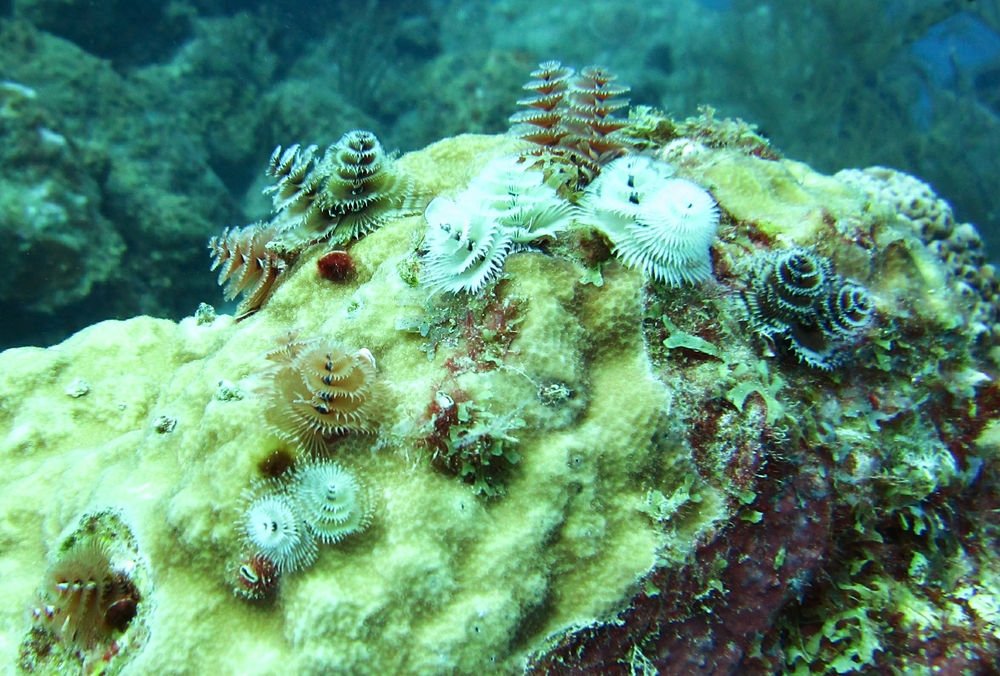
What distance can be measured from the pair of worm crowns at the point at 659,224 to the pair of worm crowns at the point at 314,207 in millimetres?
1157

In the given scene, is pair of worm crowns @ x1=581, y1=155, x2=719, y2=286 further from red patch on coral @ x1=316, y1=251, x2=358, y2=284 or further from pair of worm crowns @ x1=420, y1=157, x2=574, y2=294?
red patch on coral @ x1=316, y1=251, x2=358, y2=284

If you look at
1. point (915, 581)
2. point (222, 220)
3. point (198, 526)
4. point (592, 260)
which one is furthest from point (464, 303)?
point (222, 220)

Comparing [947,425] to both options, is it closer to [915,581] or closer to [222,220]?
[915,581]

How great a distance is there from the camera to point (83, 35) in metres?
12.3

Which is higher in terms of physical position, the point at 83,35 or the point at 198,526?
the point at 83,35

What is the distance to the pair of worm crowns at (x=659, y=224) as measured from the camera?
101 inches

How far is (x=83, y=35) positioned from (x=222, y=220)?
5.74m

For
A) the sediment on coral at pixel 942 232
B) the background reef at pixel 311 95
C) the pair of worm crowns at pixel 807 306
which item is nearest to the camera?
the pair of worm crowns at pixel 807 306

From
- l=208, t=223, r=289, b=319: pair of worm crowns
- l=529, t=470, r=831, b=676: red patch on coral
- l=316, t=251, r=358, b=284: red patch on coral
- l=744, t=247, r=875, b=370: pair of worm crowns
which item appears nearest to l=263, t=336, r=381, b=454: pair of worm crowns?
l=316, t=251, r=358, b=284: red patch on coral

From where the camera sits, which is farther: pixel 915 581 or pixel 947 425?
pixel 947 425

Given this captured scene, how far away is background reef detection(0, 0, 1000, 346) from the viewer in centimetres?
842

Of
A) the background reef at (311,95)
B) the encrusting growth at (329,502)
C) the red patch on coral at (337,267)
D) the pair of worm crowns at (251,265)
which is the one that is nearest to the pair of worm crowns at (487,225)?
the red patch on coral at (337,267)

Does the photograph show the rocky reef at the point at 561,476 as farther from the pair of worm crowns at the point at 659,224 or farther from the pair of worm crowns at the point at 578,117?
the pair of worm crowns at the point at 578,117

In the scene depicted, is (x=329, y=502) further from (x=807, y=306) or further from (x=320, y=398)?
(x=807, y=306)
